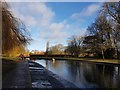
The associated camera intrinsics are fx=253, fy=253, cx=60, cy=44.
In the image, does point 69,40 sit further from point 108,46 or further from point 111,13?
point 111,13

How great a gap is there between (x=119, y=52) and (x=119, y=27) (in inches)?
710

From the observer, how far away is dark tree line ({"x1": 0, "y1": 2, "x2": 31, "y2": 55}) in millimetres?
17469

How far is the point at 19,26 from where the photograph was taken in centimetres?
2047

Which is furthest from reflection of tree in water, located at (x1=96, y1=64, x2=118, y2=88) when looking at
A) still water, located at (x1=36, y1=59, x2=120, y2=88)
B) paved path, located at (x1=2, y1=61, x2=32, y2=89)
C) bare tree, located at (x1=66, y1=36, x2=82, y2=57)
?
bare tree, located at (x1=66, y1=36, x2=82, y2=57)

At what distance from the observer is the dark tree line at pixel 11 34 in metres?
17.5

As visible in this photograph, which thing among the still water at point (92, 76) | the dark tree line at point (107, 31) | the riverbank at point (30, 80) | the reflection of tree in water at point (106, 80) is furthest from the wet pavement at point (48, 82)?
the dark tree line at point (107, 31)

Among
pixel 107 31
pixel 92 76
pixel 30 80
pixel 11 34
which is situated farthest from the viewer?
pixel 107 31

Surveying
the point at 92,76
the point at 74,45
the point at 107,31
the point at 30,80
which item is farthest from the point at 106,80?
the point at 74,45

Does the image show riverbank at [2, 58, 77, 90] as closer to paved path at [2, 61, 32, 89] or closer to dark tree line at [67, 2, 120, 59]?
paved path at [2, 61, 32, 89]

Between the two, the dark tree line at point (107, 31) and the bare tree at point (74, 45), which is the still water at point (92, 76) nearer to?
the dark tree line at point (107, 31)

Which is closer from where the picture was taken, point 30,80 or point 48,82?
point 30,80

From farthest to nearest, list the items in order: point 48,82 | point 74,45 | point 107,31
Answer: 1. point 74,45
2. point 107,31
3. point 48,82

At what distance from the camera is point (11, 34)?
18.7 metres

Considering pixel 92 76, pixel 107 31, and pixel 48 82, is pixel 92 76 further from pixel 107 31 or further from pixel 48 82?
pixel 107 31
